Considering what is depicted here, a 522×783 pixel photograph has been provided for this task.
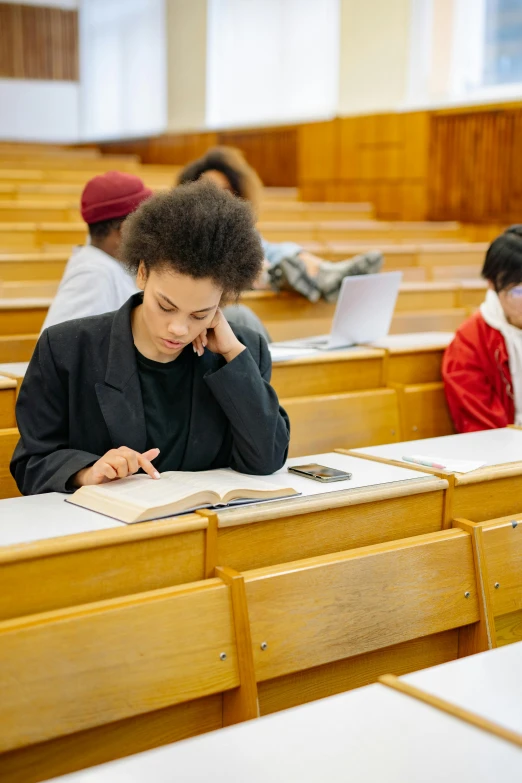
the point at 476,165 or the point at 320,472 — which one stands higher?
the point at 476,165

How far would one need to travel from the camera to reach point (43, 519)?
4.10 feet

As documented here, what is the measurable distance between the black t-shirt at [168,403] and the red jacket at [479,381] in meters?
1.08

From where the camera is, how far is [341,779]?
79 cm

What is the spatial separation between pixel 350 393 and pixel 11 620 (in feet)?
4.74

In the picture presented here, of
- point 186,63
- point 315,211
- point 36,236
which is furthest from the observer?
point 186,63

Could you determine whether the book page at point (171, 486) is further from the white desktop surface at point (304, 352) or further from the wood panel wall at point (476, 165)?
the wood panel wall at point (476, 165)

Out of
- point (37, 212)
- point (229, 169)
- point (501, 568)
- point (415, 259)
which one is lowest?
point (501, 568)

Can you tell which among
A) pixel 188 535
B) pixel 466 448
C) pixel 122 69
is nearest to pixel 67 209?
pixel 466 448

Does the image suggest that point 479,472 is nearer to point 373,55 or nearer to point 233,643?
point 233,643

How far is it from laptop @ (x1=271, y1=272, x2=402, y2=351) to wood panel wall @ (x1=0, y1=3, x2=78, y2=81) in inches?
303

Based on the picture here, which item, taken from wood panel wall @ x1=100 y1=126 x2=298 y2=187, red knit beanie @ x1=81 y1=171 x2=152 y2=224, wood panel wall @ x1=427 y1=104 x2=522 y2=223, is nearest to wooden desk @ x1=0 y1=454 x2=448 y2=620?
red knit beanie @ x1=81 y1=171 x2=152 y2=224

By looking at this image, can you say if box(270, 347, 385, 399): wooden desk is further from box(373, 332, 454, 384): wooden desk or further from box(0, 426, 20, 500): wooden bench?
box(0, 426, 20, 500): wooden bench

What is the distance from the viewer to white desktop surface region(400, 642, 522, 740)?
92cm

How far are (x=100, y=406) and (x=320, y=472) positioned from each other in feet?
1.18
